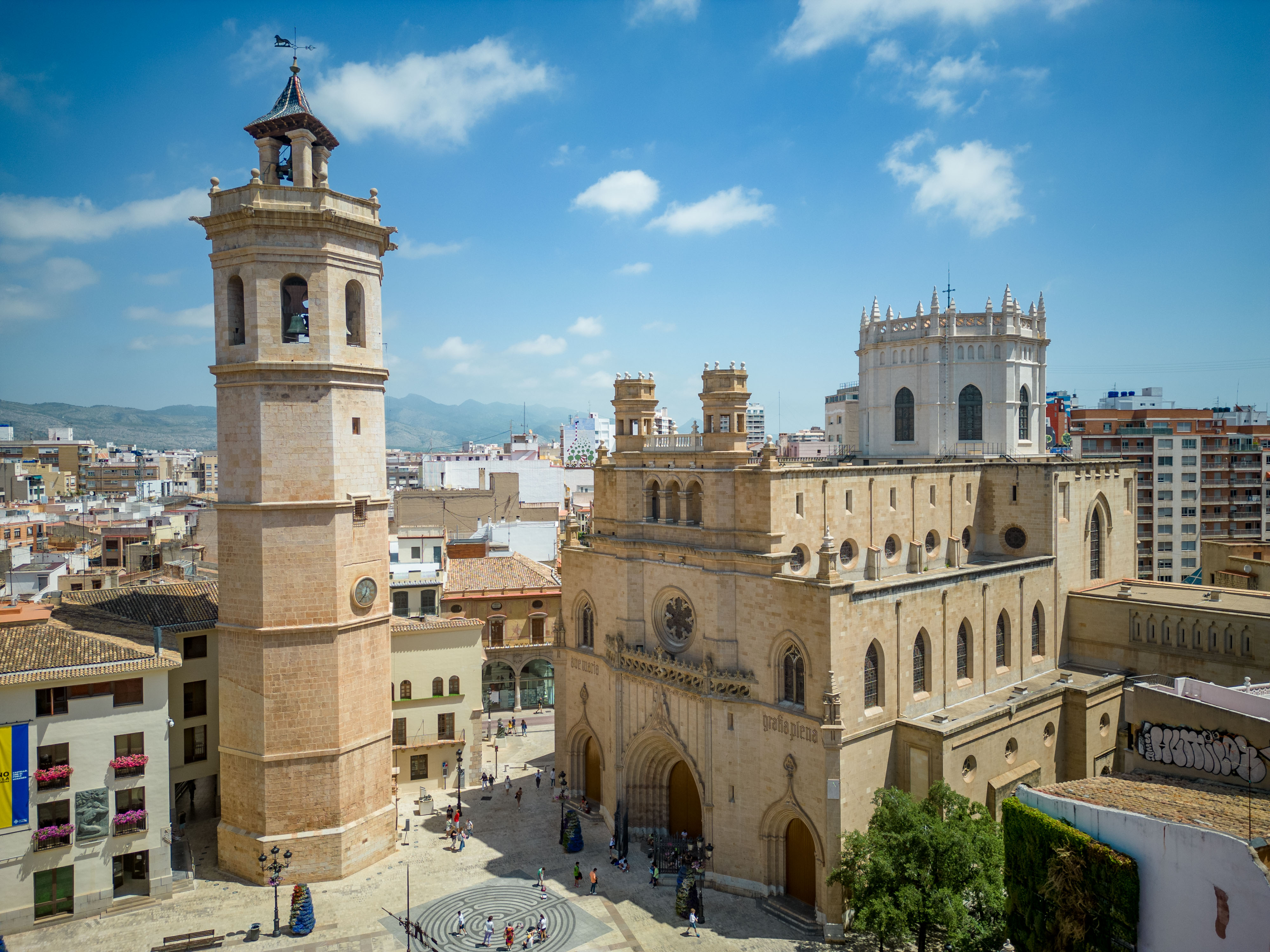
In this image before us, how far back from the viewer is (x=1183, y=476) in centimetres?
7525

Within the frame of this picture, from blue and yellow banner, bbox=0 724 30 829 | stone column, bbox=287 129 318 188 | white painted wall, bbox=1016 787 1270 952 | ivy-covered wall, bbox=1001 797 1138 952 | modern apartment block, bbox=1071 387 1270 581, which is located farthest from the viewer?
modern apartment block, bbox=1071 387 1270 581

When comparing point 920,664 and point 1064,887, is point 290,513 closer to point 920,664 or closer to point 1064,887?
point 920,664

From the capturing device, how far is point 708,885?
32.8 meters

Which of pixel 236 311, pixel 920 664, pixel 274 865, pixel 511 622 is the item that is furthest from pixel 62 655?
pixel 920 664

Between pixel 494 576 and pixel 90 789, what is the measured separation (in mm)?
29138

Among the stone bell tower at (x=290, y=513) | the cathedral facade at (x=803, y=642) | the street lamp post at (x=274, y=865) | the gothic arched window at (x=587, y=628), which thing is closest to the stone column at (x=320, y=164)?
the stone bell tower at (x=290, y=513)

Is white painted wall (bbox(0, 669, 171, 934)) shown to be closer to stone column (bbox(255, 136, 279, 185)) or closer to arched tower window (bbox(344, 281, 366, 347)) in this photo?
arched tower window (bbox(344, 281, 366, 347))

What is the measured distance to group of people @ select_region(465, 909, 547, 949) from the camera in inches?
1118

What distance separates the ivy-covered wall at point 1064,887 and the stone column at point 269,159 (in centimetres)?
3318

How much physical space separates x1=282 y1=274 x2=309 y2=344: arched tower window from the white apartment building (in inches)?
511

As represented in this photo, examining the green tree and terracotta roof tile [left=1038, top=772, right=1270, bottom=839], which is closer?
terracotta roof tile [left=1038, top=772, right=1270, bottom=839]

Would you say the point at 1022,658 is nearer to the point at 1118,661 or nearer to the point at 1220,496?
the point at 1118,661

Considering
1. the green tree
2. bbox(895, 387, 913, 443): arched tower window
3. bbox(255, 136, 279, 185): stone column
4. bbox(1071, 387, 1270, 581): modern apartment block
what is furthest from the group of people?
bbox(1071, 387, 1270, 581): modern apartment block

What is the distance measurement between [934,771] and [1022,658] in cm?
1103
